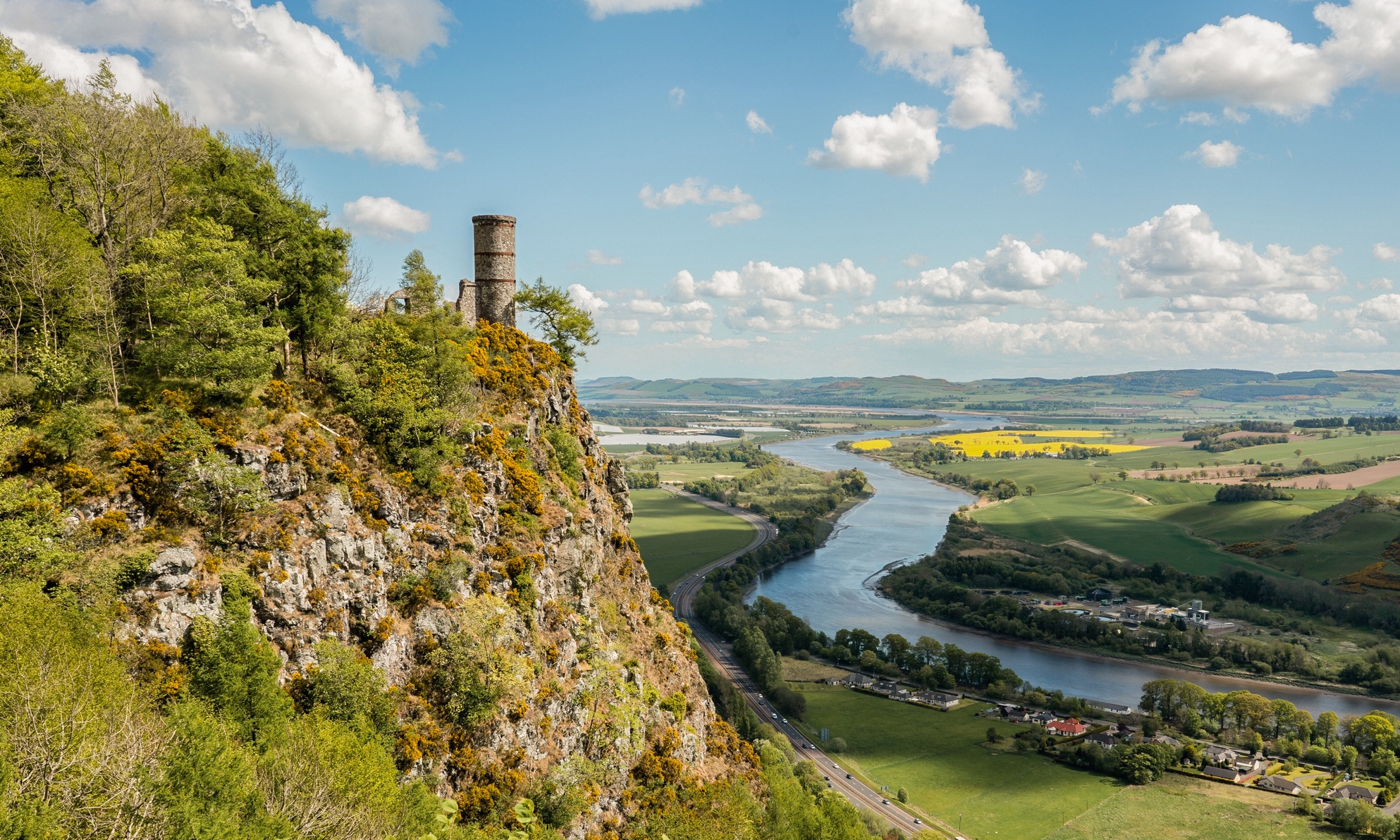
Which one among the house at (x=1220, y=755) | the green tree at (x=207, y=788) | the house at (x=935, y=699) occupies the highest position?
the green tree at (x=207, y=788)

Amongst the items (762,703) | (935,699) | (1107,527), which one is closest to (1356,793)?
(935,699)

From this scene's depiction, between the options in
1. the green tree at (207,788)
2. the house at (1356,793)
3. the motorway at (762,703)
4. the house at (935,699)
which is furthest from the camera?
the house at (935,699)

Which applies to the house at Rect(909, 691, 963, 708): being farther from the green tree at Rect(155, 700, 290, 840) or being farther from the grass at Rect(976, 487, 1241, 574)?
the green tree at Rect(155, 700, 290, 840)

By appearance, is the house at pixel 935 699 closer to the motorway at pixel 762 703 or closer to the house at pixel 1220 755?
the motorway at pixel 762 703

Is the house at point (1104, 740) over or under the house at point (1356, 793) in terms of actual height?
over

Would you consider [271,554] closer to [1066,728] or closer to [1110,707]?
[1066,728]

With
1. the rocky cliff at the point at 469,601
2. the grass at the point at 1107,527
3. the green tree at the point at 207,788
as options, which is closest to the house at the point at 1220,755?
the rocky cliff at the point at 469,601

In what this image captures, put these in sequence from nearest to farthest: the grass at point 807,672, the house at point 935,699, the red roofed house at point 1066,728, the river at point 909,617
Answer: the red roofed house at point 1066,728 → the house at point 935,699 → the river at point 909,617 → the grass at point 807,672

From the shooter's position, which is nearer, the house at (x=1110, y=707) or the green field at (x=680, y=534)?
Answer: the house at (x=1110, y=707)
